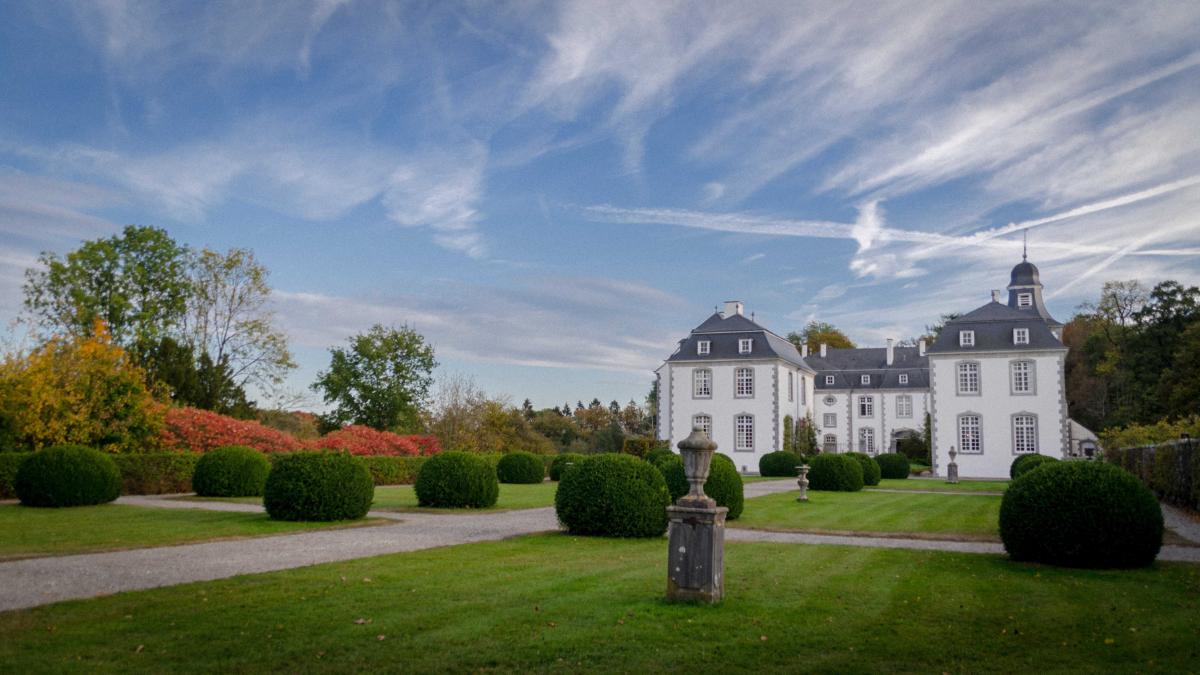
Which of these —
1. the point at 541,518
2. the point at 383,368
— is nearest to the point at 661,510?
the point at 541,518

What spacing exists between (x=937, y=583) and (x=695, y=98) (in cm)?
935

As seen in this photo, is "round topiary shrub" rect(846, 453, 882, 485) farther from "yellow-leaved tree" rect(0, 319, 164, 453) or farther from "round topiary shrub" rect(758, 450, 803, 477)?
"yellow-leaved tree" rect(0, 319, 164, 453)

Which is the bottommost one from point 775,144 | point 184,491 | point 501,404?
point 184,491

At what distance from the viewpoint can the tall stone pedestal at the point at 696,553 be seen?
6.81 meters

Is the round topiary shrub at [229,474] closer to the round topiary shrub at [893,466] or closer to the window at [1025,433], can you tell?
the round topiary shrub at [893,466]

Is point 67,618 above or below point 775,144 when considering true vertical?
below

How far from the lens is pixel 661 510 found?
12.1 meters

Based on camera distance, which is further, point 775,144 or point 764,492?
point 764,492

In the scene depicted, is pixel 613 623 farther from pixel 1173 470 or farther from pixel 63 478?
pixel 1173 470

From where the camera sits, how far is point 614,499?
12.0 meters

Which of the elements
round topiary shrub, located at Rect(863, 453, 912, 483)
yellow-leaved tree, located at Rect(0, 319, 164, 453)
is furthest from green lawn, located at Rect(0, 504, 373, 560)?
round topiary shrub, located at Rect(863, 453, 912, 483)

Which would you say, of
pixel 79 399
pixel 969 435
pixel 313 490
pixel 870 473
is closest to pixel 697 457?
pixel 313 490

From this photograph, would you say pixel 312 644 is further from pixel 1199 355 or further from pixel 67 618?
pixel 1199 355

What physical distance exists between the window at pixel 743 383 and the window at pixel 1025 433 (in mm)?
12349
